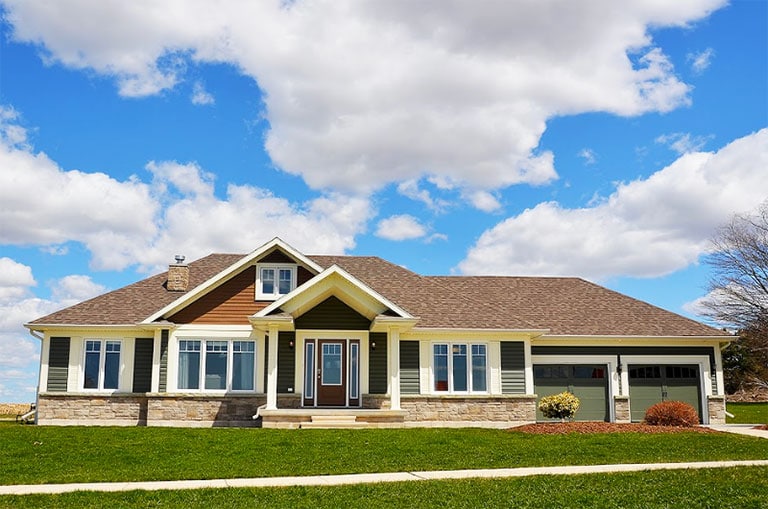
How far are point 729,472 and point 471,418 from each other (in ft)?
38.4

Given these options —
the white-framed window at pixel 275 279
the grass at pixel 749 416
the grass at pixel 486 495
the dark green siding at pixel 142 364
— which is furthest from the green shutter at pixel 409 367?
the grass at pixel 749 416

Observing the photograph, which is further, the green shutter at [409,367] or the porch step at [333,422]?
the green shutter at [409,367]

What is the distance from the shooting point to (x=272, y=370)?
72.4 feet

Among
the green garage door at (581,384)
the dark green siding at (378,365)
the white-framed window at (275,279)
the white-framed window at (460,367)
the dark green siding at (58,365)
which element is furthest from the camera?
the green garage door at (581,384)

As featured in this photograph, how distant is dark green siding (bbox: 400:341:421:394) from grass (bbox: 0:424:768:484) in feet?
13.9

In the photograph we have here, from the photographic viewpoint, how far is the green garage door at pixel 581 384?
25.1m

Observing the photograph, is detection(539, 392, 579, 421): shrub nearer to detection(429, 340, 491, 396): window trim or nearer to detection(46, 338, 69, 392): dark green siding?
detection(429, 340, 491, 396): window trim

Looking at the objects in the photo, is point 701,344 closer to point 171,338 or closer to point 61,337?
point 171,338

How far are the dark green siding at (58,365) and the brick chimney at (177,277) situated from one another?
3968 millimetres

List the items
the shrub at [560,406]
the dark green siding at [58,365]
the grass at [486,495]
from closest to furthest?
the grass at [486,495]
the shrub at [560,406]
the dark green siding at [58,365]

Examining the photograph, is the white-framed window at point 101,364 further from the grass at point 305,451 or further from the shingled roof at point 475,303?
the grass at point 305,451

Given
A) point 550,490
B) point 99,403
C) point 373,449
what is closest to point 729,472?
point 550,490

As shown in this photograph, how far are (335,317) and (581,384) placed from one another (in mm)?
A: 8879

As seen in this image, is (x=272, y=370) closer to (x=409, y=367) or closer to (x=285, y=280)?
(x=285, y=280)
